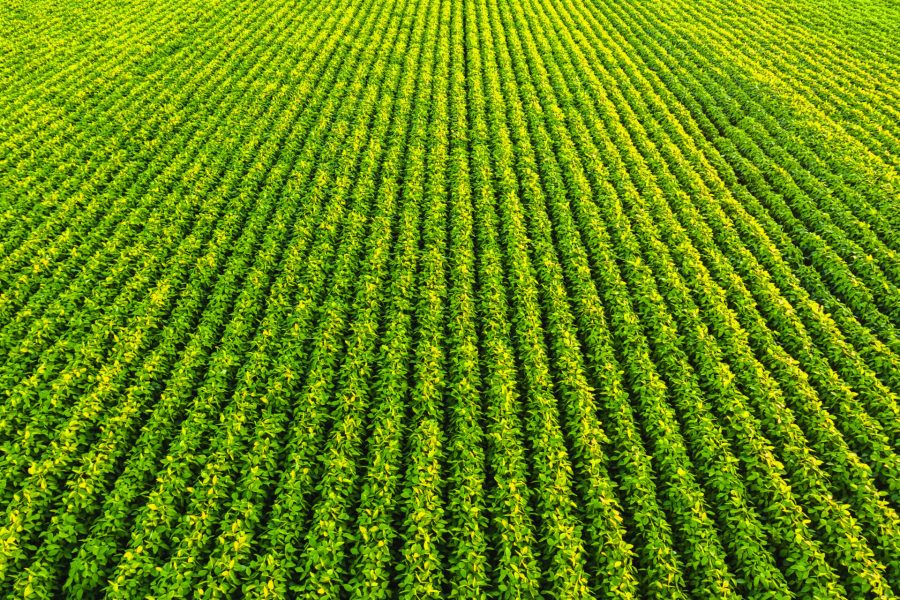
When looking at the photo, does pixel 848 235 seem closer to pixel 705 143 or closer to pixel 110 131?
pixel 705 143

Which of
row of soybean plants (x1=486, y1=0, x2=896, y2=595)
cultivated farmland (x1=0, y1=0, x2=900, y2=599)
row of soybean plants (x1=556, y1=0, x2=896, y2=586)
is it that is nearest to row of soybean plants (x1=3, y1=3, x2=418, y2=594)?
cultivated farmland (x1=0, y1=0, x2=900, y2=599)

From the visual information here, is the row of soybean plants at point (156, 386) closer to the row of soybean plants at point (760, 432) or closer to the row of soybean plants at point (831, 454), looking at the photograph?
the row of soybean plants at point (760, 432)

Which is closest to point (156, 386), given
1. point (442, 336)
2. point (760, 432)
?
point (442, 336)

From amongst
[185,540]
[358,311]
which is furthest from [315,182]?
[185,540]

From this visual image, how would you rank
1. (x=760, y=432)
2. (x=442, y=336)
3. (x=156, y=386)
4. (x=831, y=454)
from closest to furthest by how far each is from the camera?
(x=831, y=454)
(x=760, y=432)
(x=156, y=386)
(x=442, y=336)

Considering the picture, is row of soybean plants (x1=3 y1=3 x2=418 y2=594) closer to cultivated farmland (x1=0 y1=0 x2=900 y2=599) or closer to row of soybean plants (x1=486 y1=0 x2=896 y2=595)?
cultivated farmland (x1=0 y1=0 x2=900 y2=599)

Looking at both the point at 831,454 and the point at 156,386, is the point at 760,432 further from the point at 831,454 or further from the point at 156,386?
the point at 156,386

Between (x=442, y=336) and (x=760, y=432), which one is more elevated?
(x=442, y=336)

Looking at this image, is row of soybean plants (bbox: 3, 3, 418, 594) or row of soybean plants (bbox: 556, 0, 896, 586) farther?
row of soybean plants (bbox: 556, 0, 896, 586)

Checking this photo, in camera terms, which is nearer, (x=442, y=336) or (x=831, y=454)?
(x=831, y=454)
